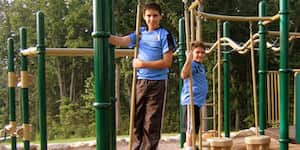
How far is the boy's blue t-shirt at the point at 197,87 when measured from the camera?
4.03 meters

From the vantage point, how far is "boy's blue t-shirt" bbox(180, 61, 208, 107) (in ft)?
13.2

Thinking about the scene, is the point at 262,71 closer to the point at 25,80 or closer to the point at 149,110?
the point at 149,110

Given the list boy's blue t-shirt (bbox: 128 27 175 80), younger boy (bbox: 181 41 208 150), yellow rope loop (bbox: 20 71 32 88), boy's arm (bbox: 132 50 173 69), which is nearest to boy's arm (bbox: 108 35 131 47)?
boy's arm (bbox: 132 50 173 69)

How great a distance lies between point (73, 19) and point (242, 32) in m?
6.60

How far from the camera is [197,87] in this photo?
410 centimetres

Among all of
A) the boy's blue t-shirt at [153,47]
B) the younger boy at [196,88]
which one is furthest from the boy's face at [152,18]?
the younger boy at [196,88]

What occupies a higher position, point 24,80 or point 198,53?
point 198,53

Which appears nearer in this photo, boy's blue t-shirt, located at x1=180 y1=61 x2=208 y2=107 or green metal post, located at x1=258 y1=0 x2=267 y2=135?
boy's blue t-shirt, located at x1=180 y1=61 x2=208 y2=107

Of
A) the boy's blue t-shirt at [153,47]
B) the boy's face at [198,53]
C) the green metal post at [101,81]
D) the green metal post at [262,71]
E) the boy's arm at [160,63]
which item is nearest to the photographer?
the green metal post at [101,81]

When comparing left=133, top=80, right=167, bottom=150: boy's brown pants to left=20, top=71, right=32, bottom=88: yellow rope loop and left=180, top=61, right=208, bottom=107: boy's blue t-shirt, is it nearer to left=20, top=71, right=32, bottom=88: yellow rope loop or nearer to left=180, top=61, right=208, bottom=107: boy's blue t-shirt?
left=180, top=61, right=208, bottom=107: boy's blue t-shirt

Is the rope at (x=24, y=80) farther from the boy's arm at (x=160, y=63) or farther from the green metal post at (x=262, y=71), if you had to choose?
the green metal post at (x=262, y=71)

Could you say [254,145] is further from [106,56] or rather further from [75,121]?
[75,121]

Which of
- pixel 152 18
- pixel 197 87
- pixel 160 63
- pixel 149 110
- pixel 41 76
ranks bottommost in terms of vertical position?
pixel 149 110

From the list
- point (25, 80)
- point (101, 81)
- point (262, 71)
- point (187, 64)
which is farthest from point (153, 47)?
point (262, 71)
